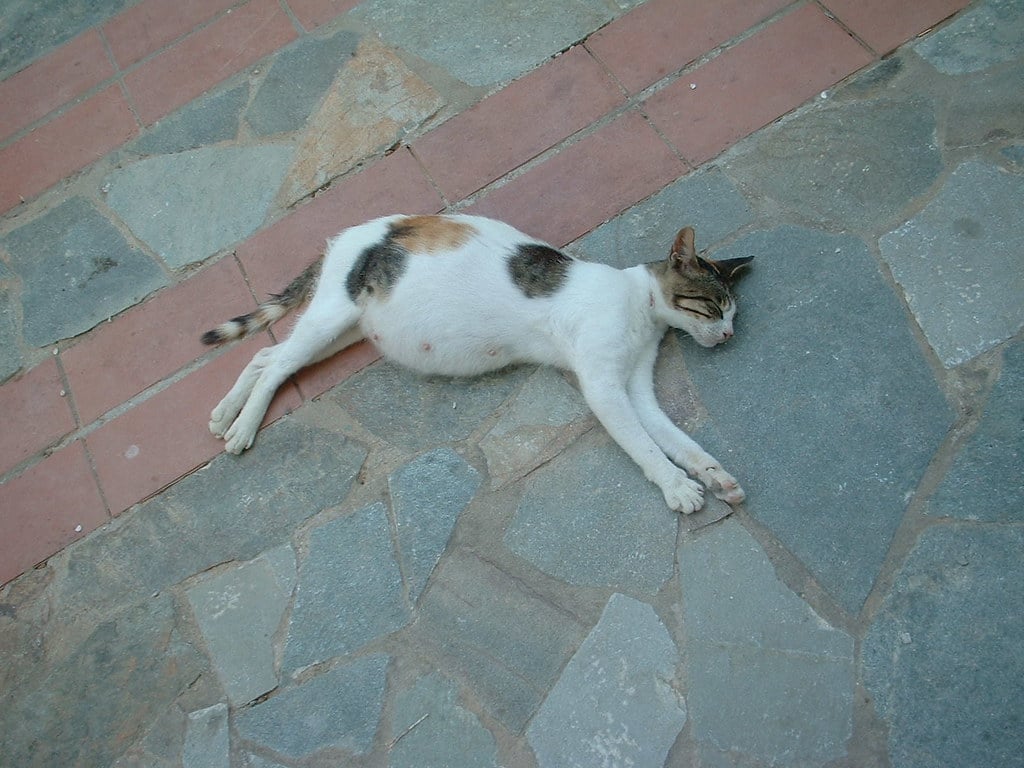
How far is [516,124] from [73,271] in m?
1.79

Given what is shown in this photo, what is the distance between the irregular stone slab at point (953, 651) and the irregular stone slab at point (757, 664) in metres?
0.11

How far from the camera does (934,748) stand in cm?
209

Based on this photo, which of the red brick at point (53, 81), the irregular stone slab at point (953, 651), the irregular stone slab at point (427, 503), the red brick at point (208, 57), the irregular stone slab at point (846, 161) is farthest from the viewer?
the red brick at point (53, 81)

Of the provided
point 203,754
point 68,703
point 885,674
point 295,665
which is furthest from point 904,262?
point 68,703

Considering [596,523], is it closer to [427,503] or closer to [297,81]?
[427,503]

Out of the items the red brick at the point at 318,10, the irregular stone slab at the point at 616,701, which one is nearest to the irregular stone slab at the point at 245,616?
the irregular stone slab at the point at 616,701

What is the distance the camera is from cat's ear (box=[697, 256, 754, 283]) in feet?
8.91

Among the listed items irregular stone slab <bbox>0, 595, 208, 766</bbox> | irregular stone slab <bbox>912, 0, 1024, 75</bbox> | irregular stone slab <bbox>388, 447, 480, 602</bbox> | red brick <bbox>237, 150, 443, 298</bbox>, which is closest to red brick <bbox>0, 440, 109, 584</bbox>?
irregular stone slab <bbox>0, 595, 208, 766</bbox>

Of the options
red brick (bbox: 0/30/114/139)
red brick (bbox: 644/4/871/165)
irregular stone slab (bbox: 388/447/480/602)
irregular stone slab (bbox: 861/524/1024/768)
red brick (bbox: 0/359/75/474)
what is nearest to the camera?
irregular stone slab (bbox: 861/524/1024/768)

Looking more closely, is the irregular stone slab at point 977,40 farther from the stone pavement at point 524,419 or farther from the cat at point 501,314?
the cat at point 501,314

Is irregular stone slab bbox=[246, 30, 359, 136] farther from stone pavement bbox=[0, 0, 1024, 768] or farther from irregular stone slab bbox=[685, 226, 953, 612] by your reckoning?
irregular stone slab bbox=[685, 226, 953, 612]

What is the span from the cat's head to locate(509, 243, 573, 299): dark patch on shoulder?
0.32 m

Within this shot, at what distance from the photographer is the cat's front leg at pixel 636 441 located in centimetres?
249

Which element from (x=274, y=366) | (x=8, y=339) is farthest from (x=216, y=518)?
(x=8, y=339)
